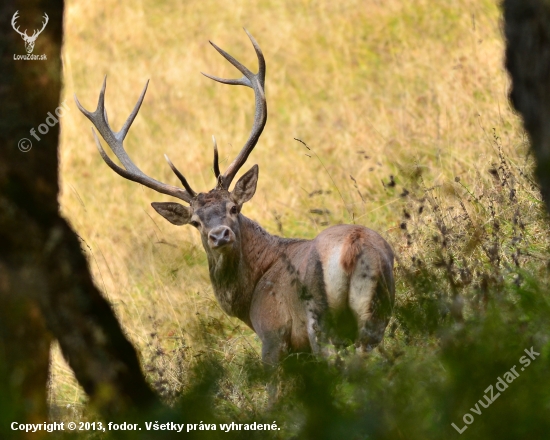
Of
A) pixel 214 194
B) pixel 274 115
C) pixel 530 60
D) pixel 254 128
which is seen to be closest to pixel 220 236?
pixel 214 194

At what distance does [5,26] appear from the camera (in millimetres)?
3406

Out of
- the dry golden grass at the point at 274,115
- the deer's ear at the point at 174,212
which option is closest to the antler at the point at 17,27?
the deer's ear at the point at 174,212

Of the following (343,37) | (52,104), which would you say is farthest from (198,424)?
(343,37)

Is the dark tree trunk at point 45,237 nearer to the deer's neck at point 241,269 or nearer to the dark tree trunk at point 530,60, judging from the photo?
the dark tree trunk at point 530,60

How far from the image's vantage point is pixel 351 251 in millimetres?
5375

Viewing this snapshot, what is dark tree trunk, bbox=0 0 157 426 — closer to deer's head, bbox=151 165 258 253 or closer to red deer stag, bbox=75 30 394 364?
red deer stag, bbox=75 30 394 364

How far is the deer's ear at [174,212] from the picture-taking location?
21.9 ft

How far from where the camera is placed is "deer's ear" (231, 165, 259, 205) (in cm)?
672

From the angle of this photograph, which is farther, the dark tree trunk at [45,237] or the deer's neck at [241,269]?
the deer's neck at [241,269]

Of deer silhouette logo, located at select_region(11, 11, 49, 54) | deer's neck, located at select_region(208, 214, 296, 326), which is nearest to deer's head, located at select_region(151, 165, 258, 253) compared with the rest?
deer's neck, located at select_region(208, 214, 296, 326)

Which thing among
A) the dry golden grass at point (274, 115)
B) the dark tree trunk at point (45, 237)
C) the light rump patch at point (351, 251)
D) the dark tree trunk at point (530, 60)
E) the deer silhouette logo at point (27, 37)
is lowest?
the dry golden grass at point (274, 115)

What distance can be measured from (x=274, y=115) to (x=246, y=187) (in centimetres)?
518

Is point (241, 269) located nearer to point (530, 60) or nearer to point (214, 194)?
point (214, 194)

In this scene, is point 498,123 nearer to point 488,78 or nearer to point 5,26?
point 488,78
